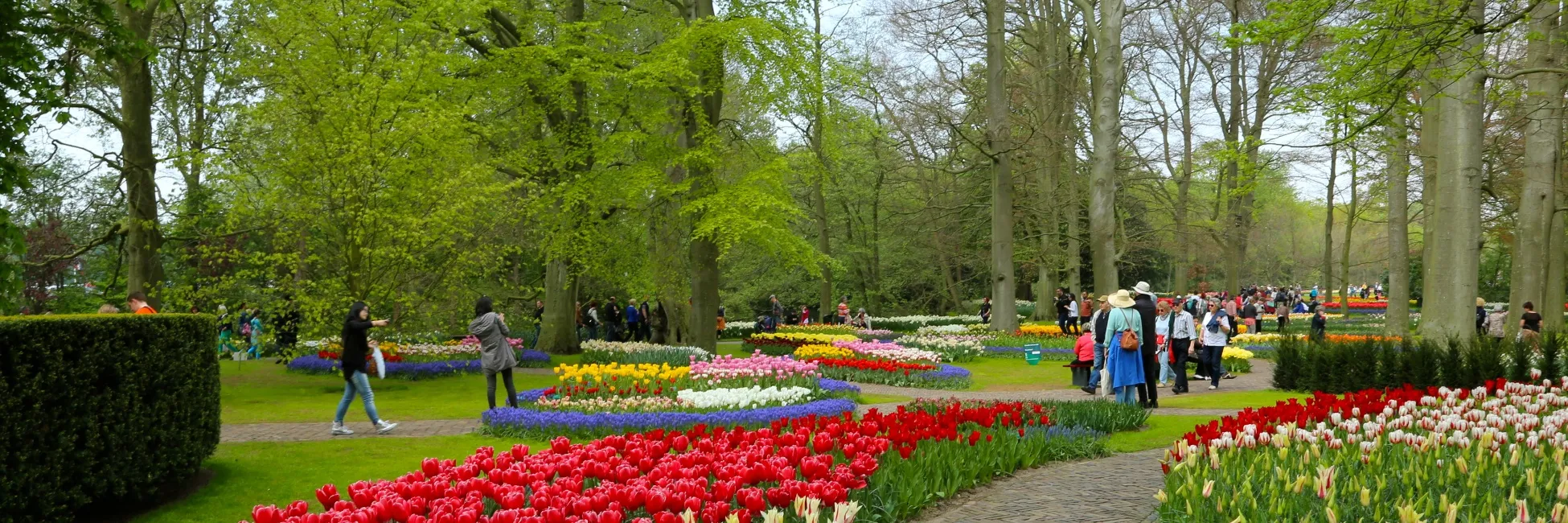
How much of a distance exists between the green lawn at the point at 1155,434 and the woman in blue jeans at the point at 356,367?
7113 mm

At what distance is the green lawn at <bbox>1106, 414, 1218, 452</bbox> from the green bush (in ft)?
7.29

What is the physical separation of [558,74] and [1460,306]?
14672 mm

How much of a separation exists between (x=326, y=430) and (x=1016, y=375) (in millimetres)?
10888

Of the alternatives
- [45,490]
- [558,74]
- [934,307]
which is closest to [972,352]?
[558,74]

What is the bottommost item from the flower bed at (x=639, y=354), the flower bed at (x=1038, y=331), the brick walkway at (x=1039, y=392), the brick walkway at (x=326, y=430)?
the brick walkway at (x=326, y=430)

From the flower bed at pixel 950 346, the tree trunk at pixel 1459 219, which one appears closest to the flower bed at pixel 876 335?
the flower bed at pixel 950 346

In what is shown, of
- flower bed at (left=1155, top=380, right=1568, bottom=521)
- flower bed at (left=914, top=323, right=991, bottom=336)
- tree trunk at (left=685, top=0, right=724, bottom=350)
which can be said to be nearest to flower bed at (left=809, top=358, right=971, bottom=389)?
tree trunk at (left=685, top=0, right=724, bottom=350)

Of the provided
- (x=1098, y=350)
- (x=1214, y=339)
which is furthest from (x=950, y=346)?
(x=1098, y=350)

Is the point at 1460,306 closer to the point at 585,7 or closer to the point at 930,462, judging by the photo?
the point at 930,462

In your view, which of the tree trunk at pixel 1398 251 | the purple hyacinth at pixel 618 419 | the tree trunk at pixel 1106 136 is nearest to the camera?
the purple hyacinth at pixel 618 419

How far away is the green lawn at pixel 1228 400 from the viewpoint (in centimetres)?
1295

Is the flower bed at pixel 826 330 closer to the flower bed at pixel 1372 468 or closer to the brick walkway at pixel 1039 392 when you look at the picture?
the brick walkway at pixel 1039 392

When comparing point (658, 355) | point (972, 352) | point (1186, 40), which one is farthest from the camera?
point (1186, 40)

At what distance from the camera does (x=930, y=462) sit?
270 inches
